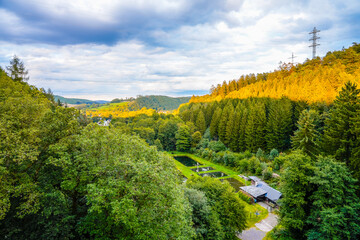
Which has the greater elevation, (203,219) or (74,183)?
(74,183)

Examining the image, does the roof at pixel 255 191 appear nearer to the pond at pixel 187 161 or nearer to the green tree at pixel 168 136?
the pond at pixel 187 161

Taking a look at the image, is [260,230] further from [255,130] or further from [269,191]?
[255,130]

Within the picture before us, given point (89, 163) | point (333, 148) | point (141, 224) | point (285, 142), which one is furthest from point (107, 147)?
point (285, 142)

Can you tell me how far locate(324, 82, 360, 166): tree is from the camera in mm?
18828

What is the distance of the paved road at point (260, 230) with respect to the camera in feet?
64.6

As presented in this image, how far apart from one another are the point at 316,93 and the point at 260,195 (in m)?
27.8

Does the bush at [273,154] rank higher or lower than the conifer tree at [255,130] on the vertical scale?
lower

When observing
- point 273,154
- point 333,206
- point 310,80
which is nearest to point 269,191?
point 333,206

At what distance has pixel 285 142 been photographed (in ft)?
139

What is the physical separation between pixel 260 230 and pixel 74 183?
20.7 metres

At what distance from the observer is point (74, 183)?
945 centimetres

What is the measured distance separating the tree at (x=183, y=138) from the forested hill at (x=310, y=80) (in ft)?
82.2

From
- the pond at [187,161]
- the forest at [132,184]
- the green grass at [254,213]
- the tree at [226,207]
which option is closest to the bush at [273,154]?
the forest at [132,184]

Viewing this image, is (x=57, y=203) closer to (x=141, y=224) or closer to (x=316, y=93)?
(x=141, y=224)
